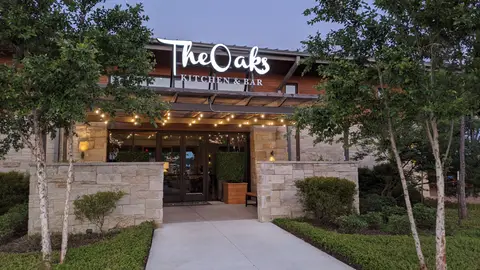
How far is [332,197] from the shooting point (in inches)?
319

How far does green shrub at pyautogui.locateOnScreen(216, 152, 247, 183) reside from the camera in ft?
40.6

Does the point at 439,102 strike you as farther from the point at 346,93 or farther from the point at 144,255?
the point at 144,255

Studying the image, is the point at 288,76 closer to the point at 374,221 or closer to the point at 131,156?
the point at 131,156

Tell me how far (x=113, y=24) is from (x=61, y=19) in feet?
2.60

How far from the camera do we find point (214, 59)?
37.6 feet

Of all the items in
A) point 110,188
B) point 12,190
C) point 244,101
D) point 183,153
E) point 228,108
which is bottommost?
point 12,190

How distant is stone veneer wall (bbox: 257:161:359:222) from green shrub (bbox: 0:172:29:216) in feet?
20.5

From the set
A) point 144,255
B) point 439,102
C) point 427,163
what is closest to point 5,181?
point 144,255

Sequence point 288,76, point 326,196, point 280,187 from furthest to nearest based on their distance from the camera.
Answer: point 288,76
point 280,187
point 326,196

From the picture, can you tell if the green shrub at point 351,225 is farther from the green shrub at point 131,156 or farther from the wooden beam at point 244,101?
the green shrub at point 131,156

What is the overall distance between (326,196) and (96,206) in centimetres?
525

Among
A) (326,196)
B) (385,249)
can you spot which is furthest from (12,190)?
(385,249)

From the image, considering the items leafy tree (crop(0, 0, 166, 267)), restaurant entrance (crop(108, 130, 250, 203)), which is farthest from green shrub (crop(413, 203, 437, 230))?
restaurant entrance (crop(108, 130, 250, 203))

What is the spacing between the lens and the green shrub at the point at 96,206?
6.91m
